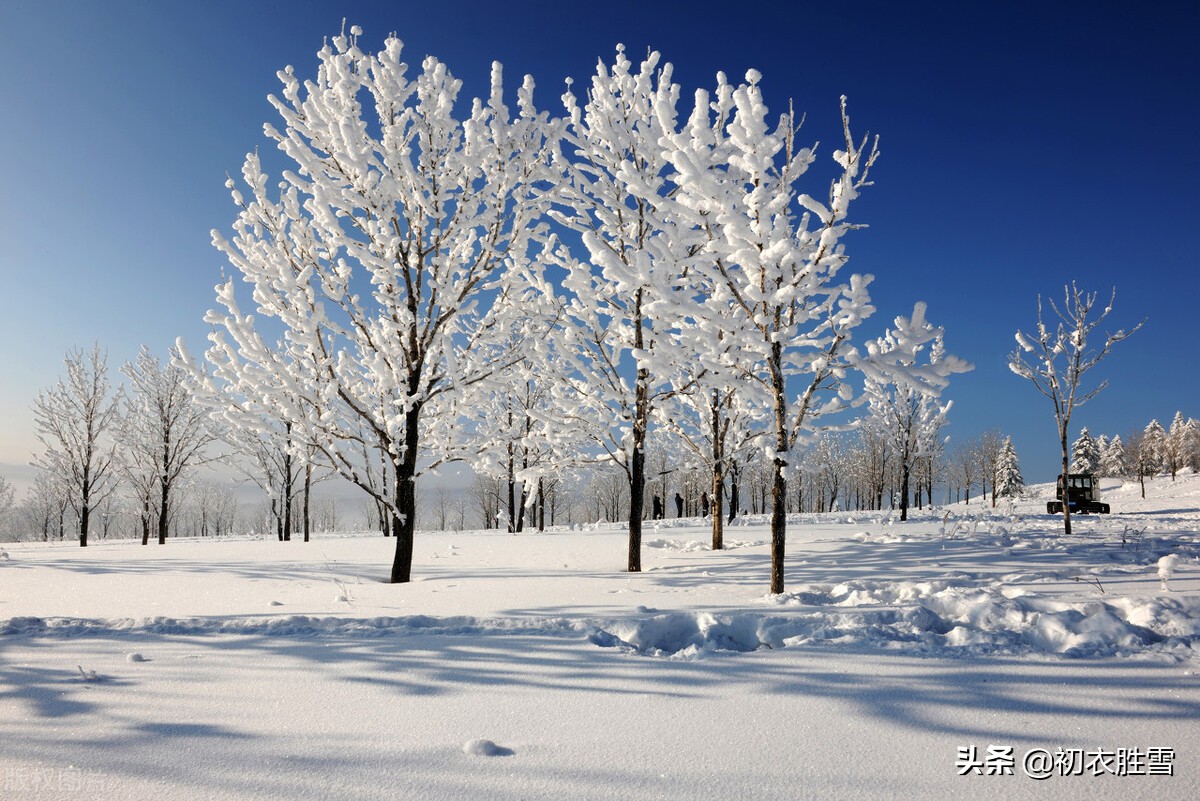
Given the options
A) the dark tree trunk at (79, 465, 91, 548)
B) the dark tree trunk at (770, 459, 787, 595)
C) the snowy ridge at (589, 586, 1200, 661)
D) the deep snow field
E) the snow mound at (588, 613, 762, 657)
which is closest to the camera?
the deep snow field

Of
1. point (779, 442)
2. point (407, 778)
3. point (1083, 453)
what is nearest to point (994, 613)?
point (779, 442)

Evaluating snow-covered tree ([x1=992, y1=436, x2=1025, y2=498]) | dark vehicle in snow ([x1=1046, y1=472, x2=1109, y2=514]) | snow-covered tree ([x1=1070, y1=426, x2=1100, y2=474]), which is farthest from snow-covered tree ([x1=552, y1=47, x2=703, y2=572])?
snow-covered tree ([x1=1070, y1=426, x2=1100, y2=474])

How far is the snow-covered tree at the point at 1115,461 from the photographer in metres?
66.2

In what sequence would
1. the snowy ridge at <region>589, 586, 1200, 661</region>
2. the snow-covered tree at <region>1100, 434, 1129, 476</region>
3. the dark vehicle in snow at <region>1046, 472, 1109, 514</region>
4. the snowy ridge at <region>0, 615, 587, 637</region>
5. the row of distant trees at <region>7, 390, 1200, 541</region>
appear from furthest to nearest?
the snow-covered tree at <region>1100, 434, 1129, 476</region> < the row of distant trees at <region>7, 390, 1200, 541</region> < the dark vehicle in snow at <region>1046, 472, 1109, 514</region> < the snowy ridge at <region>0, 615, 587, 637</region> < the snowy ridge at <region>589, 586, 1200, 661</region>

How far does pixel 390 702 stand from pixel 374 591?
3.20 meters

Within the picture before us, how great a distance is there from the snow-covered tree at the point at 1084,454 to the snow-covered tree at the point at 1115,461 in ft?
19.5

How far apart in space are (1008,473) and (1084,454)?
30.4ft

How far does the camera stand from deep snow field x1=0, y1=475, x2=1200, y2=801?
2.10m

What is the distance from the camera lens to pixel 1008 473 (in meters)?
57.0

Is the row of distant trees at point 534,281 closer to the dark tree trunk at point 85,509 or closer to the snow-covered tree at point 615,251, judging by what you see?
the snow-covered tree at point 615,251

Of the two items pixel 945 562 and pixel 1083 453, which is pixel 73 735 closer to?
pixel 945 562

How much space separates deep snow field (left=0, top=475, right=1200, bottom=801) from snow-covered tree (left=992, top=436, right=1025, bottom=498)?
62.4m

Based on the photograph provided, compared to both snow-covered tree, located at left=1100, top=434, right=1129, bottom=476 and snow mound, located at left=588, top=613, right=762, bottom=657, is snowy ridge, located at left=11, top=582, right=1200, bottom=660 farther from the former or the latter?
snow-covered tree, located at left=1100, top=434, right=1129, bottom=476

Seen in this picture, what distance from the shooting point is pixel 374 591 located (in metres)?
5.62
